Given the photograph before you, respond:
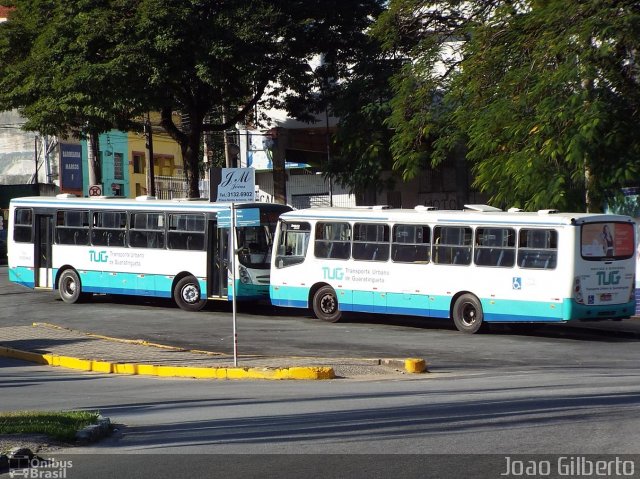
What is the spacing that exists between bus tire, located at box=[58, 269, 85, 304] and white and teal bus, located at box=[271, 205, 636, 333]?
657 cm

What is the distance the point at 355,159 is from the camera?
103 ft

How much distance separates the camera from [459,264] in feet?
70.6

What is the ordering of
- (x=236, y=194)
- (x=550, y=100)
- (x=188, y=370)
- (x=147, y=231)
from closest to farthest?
1. (x=188, y=370)
2. (x=236, y=194)
3. (x=550, y=100)
4. (x=147, y=231)

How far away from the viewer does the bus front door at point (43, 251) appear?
27.9 m

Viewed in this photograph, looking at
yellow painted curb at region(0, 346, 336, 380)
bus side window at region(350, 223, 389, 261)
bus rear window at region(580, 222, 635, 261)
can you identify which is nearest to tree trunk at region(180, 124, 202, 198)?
bus side window at region(350, 223, 389, 261)

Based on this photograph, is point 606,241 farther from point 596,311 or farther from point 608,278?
point 596,311

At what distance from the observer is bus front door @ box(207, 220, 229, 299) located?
24859mm

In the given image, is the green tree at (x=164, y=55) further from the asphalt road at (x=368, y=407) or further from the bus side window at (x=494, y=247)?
the bus side window at (x=494, y=247)

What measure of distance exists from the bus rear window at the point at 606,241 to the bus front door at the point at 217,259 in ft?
30.5

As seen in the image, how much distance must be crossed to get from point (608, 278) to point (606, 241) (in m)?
0.78

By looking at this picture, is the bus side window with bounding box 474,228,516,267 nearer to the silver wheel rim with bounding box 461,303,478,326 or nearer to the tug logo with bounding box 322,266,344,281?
the silver wheel rim with bounding box 461,303,478,326

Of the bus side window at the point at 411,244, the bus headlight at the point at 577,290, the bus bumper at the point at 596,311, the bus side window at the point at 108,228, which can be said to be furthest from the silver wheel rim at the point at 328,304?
the bus side window at the point at 108,228

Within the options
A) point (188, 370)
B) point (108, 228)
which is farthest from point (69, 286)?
point (188, 370)

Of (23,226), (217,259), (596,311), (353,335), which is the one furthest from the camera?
(23,226)
